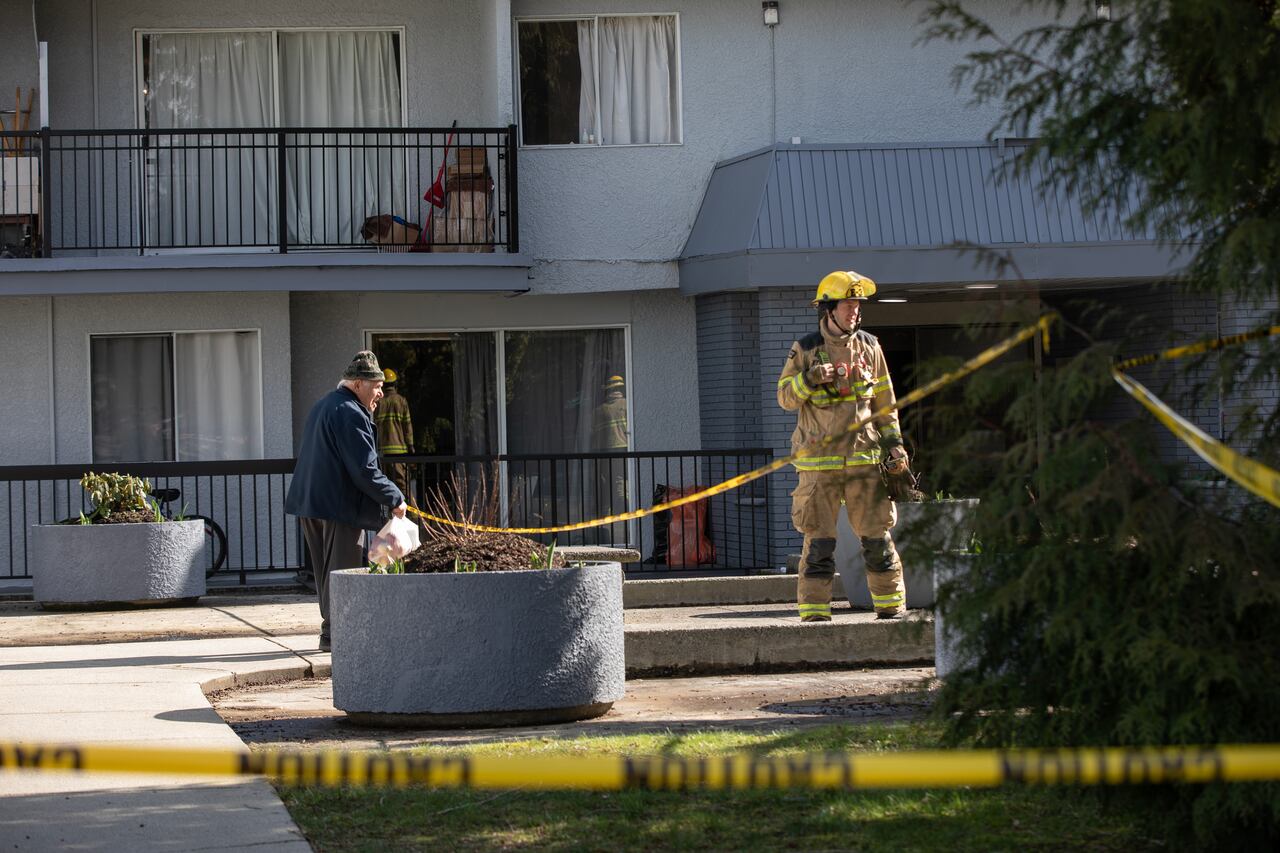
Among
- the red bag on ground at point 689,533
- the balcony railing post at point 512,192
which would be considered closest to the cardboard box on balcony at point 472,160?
the balcony railing post at point 512,192

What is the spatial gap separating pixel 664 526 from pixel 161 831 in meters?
10.8

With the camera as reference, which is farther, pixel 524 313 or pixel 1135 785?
pixel 524 313

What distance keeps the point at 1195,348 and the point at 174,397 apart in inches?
523

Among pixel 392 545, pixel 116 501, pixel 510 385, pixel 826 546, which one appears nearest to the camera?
pixel 392 545

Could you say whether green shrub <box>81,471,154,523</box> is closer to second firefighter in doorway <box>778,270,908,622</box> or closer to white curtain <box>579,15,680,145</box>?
second firefighter in doorway <box>778,270,908,622</box>

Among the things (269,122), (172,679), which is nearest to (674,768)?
(172,679)

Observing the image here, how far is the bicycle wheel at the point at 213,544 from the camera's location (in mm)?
15086

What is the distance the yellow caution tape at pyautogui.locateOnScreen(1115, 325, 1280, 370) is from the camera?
Result: 467 cm

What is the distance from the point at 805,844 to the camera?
5.17 meters

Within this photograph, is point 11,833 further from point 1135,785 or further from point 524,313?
point 524,313

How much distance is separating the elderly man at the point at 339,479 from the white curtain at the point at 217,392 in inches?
272

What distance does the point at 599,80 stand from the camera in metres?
16.9

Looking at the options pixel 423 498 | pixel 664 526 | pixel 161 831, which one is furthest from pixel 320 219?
pixel 161 831

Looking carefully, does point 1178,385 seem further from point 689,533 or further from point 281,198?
point 281,198
